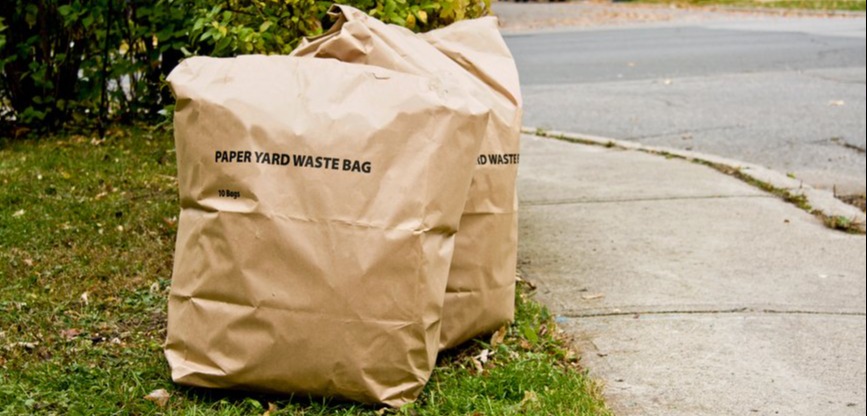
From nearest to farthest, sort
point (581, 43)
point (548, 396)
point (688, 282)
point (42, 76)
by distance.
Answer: point (548, 396) → point (688, 282) → point (42, 76) → point (581, 43)

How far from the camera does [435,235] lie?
277 centimetres

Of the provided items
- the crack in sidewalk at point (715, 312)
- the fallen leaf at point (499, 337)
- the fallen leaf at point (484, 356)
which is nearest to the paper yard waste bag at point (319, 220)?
the fallen leaf at point (484, 356)

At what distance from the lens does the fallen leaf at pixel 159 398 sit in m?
2.90

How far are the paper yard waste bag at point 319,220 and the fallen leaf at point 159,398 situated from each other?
0.15 meters

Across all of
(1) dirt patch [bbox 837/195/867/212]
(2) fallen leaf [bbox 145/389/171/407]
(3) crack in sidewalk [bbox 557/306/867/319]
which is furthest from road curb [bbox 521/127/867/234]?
(2) fallen leaf [bbox 145/389/171/407]

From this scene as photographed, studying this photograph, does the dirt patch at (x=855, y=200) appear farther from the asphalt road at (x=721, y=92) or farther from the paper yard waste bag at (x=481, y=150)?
the paper yard waste bag at (x=481, y=150)

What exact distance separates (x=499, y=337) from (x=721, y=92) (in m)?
7.20

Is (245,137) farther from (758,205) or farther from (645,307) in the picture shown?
(758,205)

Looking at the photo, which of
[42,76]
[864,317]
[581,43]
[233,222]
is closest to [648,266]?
[864,317]

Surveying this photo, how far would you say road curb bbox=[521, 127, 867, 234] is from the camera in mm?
5531

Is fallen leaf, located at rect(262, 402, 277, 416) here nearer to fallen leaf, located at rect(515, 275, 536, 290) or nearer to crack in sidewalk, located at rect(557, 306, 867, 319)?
crack in sidewalk, located at rect(557, 306, 867, 319)

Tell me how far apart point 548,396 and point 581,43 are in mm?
12167

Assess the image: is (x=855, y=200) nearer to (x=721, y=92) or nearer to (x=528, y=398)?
(x=721, y=92)

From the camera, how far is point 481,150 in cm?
318
